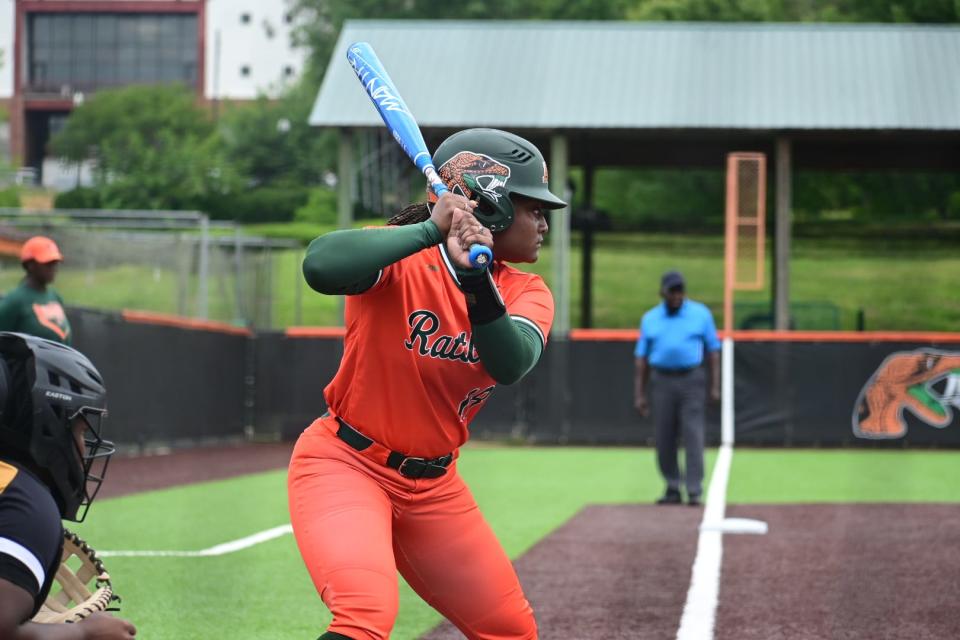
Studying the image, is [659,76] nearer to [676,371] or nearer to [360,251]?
[676,371]

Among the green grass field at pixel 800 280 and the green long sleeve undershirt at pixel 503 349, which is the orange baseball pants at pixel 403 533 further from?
the green grass field at pixel 800 280

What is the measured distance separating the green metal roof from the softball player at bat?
20.9m

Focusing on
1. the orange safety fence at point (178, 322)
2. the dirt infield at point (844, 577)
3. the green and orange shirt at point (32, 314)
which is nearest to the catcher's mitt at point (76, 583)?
the dirt infield at point (844, 577)

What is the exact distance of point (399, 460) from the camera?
14.2ft

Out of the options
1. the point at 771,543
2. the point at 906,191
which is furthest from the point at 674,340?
the point at 906,191

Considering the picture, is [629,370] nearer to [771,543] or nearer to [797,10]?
[771,543]

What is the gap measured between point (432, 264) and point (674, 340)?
9.17 meters

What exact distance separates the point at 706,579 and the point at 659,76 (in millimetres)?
20237

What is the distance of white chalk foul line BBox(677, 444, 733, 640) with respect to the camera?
6745 mm

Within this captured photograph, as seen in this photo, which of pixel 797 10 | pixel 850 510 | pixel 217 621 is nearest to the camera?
pixel 217 621

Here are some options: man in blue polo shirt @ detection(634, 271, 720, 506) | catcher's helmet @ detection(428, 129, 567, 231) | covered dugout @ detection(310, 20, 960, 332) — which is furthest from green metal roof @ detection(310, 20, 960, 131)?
catcher's helmet @ detection(428, 129, 567, 231)

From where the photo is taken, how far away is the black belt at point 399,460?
431 centimetres

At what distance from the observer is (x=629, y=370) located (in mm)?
22219

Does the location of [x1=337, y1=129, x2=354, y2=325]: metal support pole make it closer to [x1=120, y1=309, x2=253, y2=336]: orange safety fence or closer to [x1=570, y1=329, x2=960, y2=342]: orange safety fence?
[x1=120, y1=309, x2=253, y2=336]: orange safety fence
